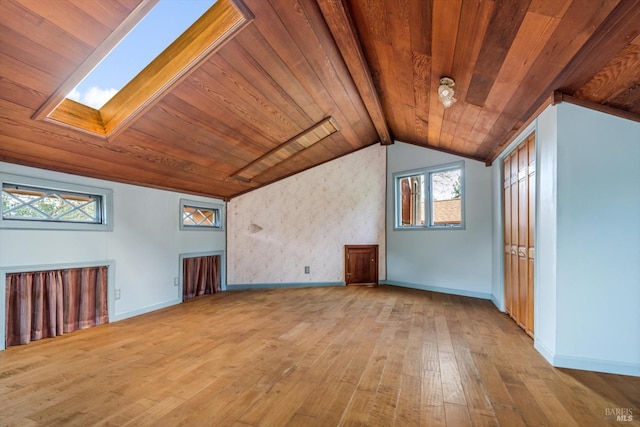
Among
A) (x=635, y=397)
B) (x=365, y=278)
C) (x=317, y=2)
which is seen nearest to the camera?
(x=635, y=397)

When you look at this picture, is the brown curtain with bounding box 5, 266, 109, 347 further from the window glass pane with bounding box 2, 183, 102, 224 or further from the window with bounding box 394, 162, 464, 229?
the window with bounding box 394, 162, 464, 229

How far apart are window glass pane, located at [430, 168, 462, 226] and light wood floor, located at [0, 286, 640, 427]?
2.02 m

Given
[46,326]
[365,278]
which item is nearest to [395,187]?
[365,278]

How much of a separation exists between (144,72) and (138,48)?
8.5 inches

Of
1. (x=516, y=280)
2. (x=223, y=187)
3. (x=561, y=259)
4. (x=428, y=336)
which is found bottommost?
(x=428, y=336)

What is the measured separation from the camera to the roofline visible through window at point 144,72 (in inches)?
79.4

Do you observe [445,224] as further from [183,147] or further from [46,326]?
[46,326]

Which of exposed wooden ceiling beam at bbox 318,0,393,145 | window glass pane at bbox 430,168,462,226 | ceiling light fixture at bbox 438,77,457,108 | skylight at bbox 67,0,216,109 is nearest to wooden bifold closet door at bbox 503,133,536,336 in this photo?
ceiling light fixture at bbox 438,77,457,108

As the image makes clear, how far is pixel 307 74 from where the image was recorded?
2938 mm

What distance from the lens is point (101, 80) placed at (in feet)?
8.13

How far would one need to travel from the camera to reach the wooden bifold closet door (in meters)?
3.00

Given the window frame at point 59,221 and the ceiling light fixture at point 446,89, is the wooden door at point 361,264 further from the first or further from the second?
the window frame at point 59,221

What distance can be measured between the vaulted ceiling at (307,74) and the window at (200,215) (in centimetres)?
76

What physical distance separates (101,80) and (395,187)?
15.5ft
